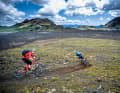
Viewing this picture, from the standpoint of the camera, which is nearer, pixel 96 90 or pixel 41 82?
pixel 96 90

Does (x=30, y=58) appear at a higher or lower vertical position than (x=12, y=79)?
higher

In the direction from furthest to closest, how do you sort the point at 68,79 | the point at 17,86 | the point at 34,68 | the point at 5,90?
1. the point at 34,68
2. the point at 68,79
3. the point at 17,86
4. the point at 5,90

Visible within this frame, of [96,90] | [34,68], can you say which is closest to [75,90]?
[96,90]

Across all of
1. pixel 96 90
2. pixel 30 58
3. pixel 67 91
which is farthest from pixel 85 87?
pixel 30 58

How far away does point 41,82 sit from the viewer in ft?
20.9

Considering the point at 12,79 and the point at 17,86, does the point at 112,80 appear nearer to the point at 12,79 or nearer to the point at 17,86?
the point at 17,86

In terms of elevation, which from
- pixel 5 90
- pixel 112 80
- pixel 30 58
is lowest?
pixel 5 90

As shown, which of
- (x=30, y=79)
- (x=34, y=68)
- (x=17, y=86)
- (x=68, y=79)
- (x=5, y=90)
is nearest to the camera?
(x=5, y=90)

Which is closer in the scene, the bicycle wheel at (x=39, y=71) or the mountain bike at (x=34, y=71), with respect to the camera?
the mountain bike at (x=34, y=71)

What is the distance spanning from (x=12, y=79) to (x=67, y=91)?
15.2 feet

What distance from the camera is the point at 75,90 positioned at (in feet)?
17.3

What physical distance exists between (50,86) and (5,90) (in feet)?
9.52

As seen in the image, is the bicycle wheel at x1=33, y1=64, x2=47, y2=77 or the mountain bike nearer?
the mountain bike

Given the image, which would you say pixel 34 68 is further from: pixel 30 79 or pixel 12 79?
pixel 12 79
